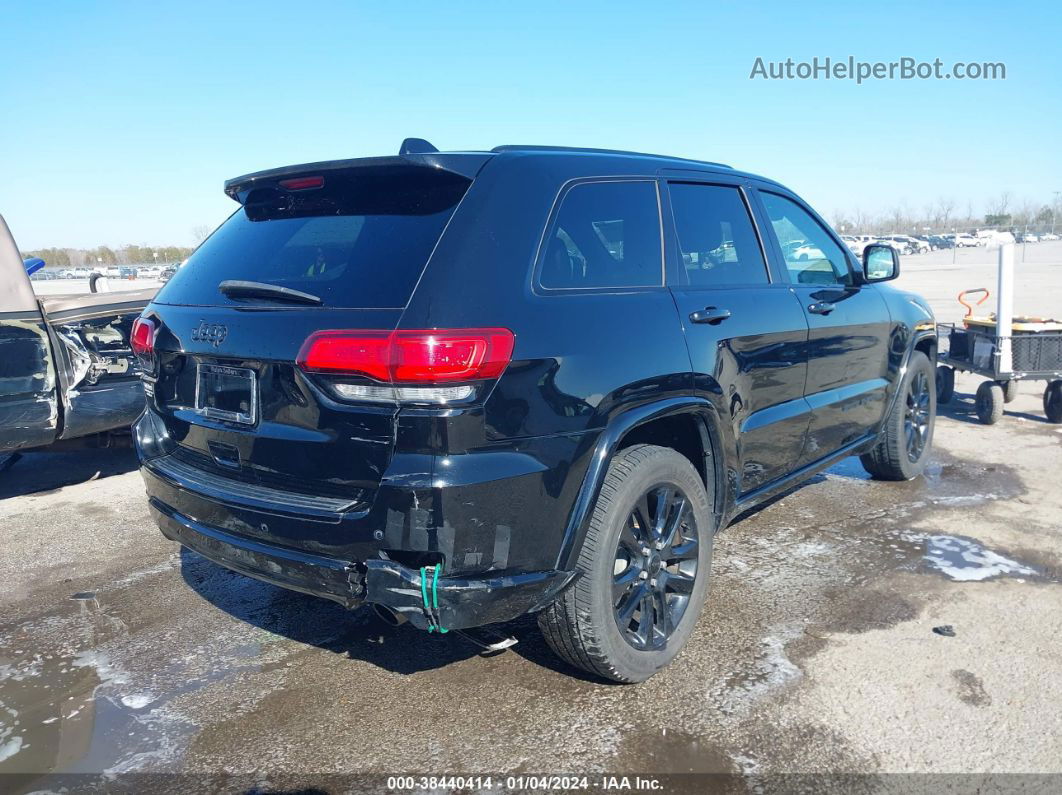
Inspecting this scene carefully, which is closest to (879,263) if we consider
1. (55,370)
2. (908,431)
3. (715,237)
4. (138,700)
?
(908,431)

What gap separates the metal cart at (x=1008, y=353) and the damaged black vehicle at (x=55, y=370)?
6.91 m

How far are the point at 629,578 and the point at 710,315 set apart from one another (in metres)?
1.10

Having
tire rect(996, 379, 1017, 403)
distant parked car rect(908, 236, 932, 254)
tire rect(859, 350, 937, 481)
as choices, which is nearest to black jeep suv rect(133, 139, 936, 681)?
tire rect(859, 350, 937, 481)

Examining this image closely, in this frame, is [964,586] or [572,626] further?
[964,586]

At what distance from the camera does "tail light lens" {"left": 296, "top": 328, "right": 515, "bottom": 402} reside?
2.33m

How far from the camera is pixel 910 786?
→ 2.46m

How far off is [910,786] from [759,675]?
2.39 ft

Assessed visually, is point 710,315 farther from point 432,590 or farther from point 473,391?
point 432,590

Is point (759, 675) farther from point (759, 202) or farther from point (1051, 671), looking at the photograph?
point (759, 202)

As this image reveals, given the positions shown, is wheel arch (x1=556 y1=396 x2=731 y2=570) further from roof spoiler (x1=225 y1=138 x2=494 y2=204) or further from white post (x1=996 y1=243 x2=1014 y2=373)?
white post (x1=996 y1=243 x2=1014 y2=373)

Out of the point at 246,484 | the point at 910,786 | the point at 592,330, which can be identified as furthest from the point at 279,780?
the point at 910,786

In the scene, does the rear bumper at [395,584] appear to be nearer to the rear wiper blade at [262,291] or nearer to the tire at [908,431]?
the rear wiper blade at [262,291]

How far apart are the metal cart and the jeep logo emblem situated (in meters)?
6.47

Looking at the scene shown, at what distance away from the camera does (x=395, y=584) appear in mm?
2393
